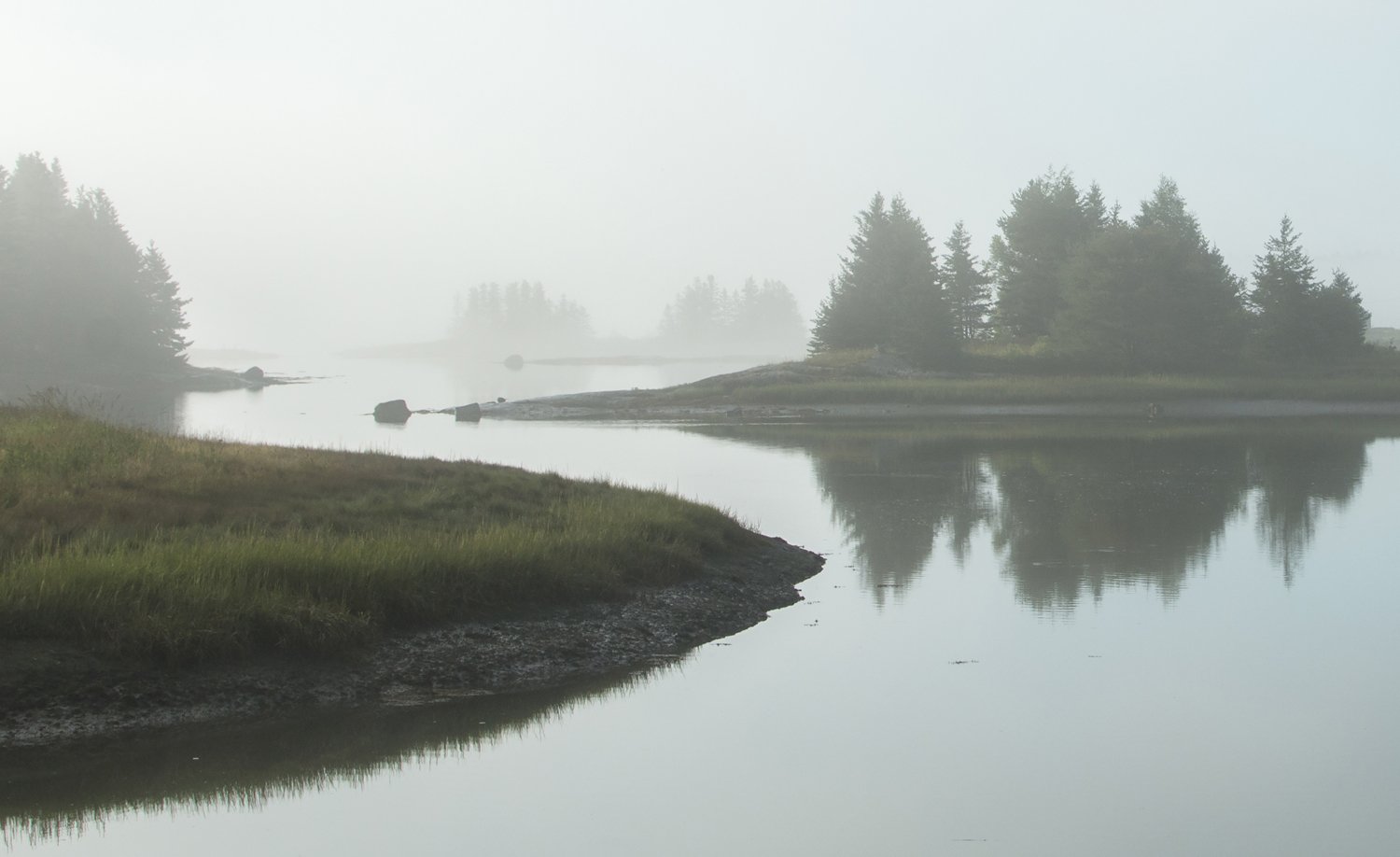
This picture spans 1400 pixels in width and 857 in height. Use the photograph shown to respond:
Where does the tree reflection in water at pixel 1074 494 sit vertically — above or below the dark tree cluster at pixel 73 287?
below

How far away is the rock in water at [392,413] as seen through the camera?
188 ft

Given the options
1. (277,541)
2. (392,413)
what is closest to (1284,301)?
(392,413)

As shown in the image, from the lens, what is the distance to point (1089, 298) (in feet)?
231

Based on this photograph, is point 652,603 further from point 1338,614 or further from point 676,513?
point 1338,614

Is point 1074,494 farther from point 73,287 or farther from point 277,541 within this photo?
point 73,287

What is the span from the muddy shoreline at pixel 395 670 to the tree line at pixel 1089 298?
58.2 m

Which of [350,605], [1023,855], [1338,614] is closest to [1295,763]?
[1023,855]

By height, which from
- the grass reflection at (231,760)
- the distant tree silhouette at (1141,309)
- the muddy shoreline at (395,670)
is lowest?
the grass reflection at (231,760)

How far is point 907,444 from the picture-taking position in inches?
1711

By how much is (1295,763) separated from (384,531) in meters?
10.4

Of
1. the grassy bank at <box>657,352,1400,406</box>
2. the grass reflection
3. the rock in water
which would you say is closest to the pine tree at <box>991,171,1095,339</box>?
the grassy bank at <box>657,352,1400,406</box>

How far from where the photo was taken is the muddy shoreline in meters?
10.2

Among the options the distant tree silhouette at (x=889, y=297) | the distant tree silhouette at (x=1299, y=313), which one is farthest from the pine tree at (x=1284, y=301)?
the distant tree silhouette at (x=889, y=297)

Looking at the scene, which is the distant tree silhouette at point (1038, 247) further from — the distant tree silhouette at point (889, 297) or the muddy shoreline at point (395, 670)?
the muddy shoreline at point (395, 670)
